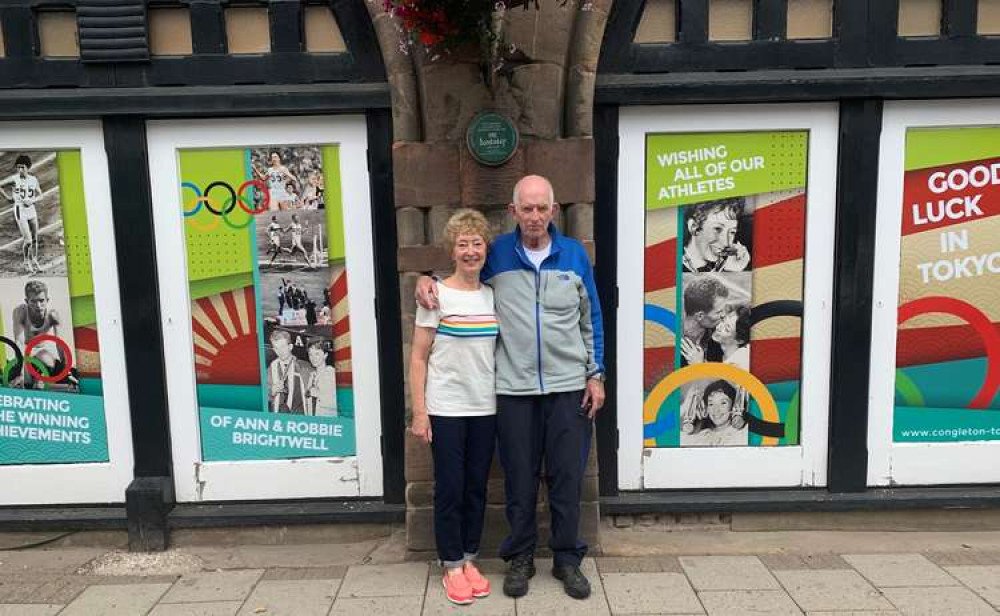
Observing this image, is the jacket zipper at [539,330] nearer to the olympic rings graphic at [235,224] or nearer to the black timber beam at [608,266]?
the black timber beam at [608,266]

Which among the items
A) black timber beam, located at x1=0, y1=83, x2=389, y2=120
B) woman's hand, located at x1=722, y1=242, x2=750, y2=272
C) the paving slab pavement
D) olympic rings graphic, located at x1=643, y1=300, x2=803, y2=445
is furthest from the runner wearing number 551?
woman's hand, located at x1=722, y1=242, x2=750, y2=272

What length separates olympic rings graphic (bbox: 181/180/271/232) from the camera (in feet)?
12.5

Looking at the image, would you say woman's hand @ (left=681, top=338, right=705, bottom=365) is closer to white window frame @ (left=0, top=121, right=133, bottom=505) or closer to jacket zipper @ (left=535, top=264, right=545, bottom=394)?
jacket zipper @ (left=535, top=264, right=545, bottom=394)

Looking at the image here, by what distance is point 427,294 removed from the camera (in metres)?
3.12

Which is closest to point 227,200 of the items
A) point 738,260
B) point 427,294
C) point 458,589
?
point 427,294

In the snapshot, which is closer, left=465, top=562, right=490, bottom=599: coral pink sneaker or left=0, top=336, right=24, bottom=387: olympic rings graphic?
left=465, top=562, right=490, bottom=599: coral pink sneaker

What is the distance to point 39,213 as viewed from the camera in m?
3.84

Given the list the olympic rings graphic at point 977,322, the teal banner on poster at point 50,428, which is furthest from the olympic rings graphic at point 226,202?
the olympic rings graphic at point 977,322

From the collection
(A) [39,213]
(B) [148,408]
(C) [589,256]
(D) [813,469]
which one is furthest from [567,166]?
(A) [39,213]

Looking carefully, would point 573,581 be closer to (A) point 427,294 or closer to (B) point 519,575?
(B) point 519,575

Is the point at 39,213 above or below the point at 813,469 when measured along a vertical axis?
above

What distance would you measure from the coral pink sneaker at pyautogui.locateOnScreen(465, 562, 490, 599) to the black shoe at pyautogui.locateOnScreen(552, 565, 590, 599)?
35 cm

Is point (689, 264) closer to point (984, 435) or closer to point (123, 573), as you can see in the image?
point (984, 435)

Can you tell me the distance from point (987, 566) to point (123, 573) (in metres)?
4.37
